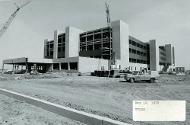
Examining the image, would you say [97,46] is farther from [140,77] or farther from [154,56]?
[140,77]

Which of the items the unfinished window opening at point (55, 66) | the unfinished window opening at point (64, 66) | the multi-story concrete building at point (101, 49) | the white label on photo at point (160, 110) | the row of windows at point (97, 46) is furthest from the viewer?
the row of windows at point (97, 46)

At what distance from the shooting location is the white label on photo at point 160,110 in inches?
136

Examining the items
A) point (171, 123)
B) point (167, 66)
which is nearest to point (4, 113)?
point (171, 123)

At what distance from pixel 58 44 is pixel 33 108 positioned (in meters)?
80.2

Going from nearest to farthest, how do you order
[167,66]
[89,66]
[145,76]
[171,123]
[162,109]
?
1. [162,109]
2. [171,123]
3. [145,76]
4. [89,66]
5. [167,66]

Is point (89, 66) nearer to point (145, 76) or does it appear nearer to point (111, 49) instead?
point (111, 49)

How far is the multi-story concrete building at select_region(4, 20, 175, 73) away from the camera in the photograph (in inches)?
2609

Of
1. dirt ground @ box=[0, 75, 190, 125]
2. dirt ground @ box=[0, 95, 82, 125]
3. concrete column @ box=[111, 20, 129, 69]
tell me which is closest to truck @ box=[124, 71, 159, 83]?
dirt ground @ box=[0, 75, 190, 125]

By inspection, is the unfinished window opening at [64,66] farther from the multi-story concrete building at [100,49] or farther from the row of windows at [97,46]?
the row of windows at [97,46]

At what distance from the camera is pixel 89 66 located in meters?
63.2

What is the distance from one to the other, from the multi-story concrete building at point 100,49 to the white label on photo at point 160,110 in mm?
56564

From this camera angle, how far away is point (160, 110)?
3.55m

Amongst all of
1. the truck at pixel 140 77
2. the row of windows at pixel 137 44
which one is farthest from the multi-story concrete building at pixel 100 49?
the truck at pixel 140 77

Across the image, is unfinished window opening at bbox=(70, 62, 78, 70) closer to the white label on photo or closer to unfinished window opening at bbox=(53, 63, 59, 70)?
unfinished window opening at bbox=(53, 63, 59, 70)
